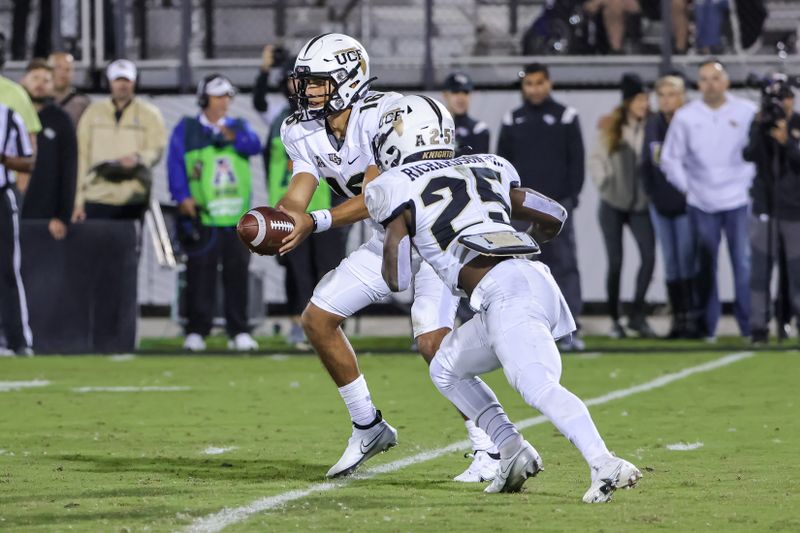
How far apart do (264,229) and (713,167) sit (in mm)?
8079

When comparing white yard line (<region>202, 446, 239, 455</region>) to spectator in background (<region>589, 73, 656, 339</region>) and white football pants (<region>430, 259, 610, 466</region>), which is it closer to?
white football pants (<region>430, 259, 610, 466</region>)

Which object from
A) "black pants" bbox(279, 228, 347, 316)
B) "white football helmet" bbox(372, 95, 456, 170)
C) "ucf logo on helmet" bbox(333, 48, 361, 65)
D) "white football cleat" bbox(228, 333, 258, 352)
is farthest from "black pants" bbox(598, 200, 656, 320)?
"white football helmet" bbox(372, 95, 456, 170)

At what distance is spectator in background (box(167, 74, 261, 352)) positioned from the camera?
14.2 m

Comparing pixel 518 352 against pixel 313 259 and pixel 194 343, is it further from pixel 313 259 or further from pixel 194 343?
pixel 194 343

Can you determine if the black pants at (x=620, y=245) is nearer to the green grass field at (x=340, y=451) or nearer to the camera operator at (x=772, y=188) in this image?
the camera operator at (x=772, y=188)

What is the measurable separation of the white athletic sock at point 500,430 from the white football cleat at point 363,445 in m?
0.72

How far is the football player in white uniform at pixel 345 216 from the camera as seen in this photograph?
24.2 feet

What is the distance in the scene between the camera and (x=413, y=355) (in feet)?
45.4

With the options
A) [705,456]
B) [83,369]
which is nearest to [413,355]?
[83,369]

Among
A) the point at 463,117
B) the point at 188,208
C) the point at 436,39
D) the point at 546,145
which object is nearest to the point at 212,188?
the point at 188,208

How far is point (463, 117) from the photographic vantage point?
14.3m

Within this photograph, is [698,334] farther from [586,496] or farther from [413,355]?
[586,496]

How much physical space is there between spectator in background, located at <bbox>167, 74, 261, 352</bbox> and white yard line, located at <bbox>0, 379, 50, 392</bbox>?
8.43ft

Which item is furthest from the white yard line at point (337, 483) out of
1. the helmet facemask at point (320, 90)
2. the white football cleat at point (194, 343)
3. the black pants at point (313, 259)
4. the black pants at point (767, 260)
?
the white football cleat at point (194, 343)
